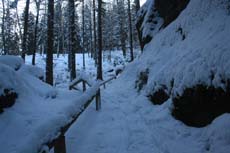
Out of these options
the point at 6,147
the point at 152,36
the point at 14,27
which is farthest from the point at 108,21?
the point at 6,147

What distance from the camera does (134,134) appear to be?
18.8 ft

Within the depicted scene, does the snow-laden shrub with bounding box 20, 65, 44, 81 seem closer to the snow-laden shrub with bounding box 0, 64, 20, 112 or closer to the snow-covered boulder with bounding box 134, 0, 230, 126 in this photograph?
the snow-laden shrub with bounding box 0, 64, 20, 112

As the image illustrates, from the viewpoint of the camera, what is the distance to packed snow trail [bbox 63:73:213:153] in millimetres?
4734

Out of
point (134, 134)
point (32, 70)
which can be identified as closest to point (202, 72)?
point (134, 134)

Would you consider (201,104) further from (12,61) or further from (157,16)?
(157,16)

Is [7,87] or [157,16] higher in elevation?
[157,16]

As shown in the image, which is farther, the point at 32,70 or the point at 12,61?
the point at 32,70

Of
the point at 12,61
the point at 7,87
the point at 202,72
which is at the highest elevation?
the point at 12,61

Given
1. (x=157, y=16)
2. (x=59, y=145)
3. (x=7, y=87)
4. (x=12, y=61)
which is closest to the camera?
(x=59, y=145)

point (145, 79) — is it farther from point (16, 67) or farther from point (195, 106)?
point (16, 67)

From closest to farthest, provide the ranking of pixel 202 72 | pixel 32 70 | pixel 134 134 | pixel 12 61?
pixel 202 72, pixel 134 134, pixel 12 61, pixel 32 70

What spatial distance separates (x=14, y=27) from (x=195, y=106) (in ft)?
148

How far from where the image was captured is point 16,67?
336 inches

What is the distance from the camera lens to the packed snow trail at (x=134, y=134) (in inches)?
186
